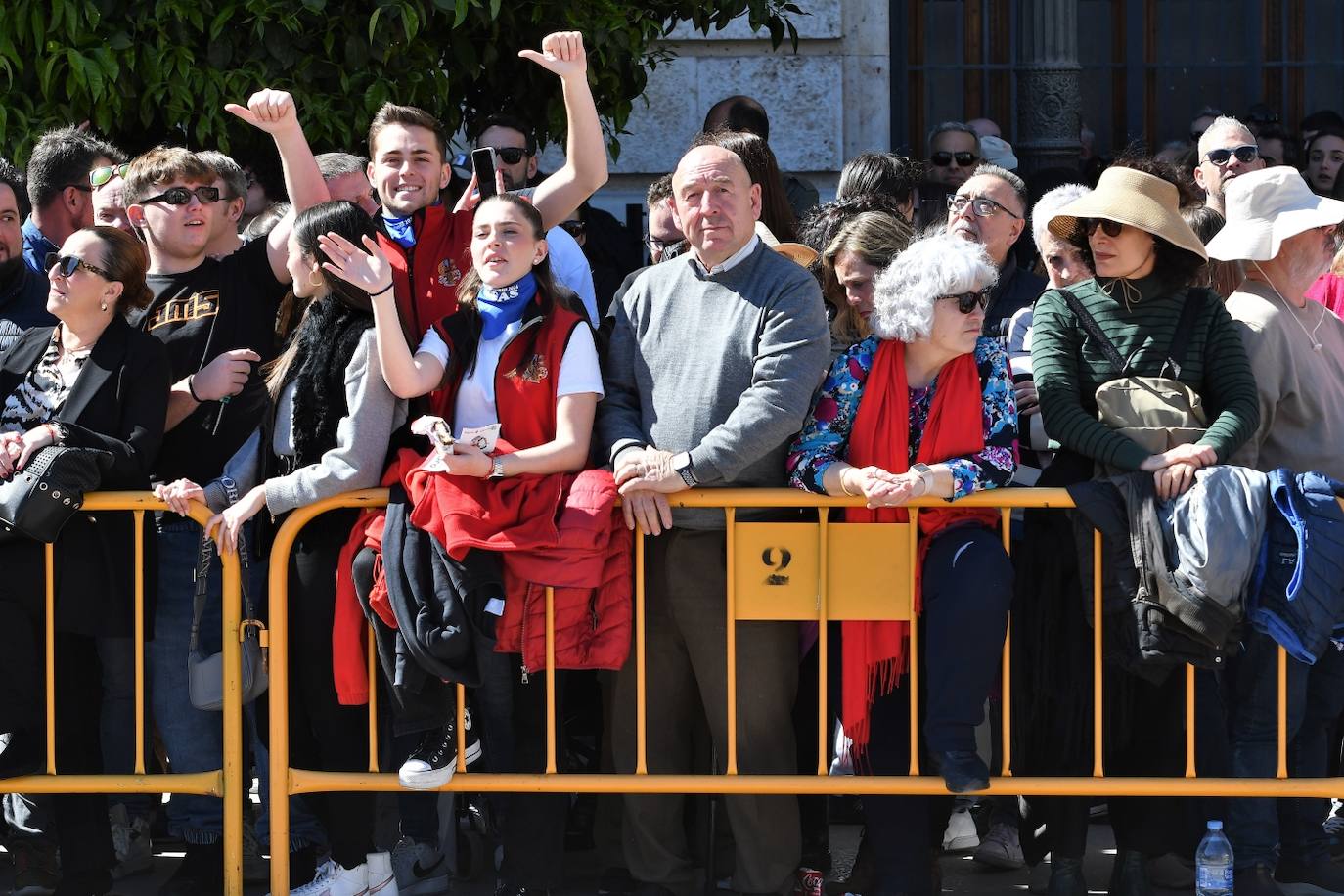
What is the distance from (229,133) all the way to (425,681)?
2727 millimetres

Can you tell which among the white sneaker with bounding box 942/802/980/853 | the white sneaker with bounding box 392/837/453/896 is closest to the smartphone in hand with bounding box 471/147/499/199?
the white sneaker with bounding box 392/837/453/896

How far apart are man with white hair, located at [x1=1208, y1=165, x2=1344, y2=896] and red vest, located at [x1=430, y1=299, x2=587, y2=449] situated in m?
1.87

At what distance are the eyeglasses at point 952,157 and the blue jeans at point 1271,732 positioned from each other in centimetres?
325

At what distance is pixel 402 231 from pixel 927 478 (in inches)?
68.0

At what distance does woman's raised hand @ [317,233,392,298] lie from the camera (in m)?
4.84

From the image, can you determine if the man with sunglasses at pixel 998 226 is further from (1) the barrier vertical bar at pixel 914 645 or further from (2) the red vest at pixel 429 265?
(2) the red vest at pixel 429 265

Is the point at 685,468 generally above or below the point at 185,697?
above

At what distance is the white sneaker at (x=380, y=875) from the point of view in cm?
509

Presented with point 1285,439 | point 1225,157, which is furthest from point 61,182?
point 1225,157

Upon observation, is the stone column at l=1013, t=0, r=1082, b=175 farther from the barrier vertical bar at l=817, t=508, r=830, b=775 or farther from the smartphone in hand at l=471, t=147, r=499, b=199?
the barrier vertical bar at l=817, t=508, r=830, b=775

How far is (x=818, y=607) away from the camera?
16.1 ft

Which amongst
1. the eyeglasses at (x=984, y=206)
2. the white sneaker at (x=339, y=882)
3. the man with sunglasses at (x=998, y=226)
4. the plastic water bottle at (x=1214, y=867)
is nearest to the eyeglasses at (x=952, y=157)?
the man with sunglasses at (x=998, y=226)

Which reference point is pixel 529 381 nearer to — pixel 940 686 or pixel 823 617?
pixel 823 617

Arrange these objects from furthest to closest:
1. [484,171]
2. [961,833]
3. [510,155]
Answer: [510,155] → [484,171] → [961,833]
